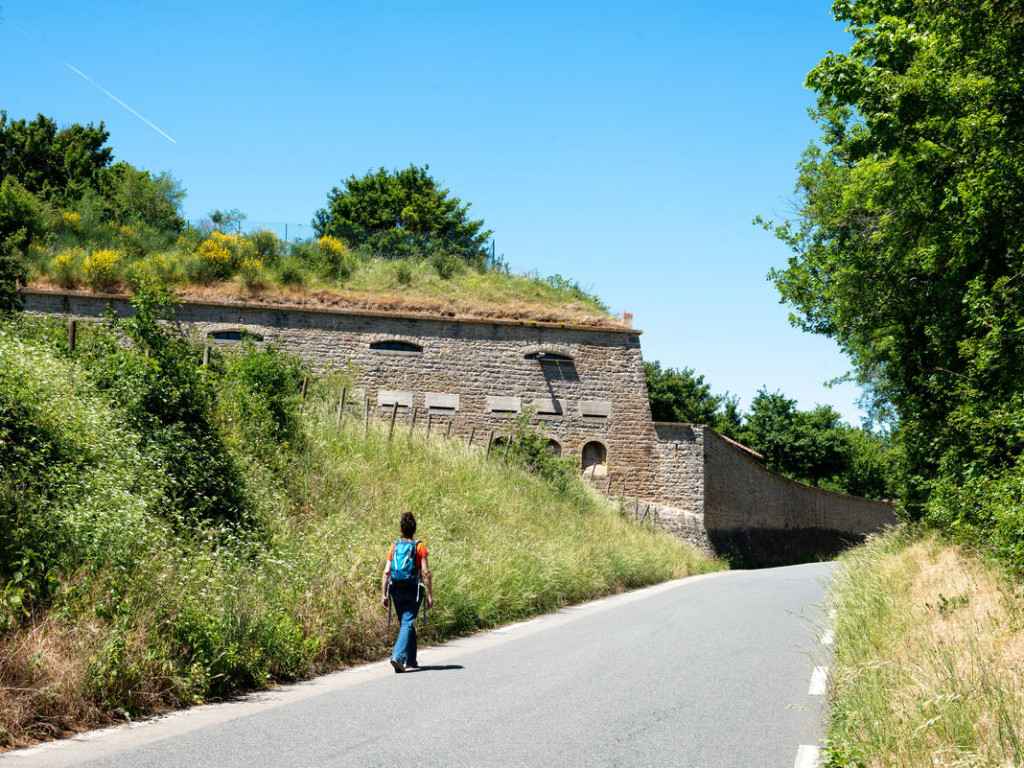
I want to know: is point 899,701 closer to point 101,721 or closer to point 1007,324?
point 101,721

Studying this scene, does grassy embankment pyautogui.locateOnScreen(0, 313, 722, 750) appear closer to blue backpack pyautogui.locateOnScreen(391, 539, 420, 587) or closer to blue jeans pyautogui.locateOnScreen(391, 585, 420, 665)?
blue jeans pyautogui.locateOnScreen(391, 585, 420, 665)

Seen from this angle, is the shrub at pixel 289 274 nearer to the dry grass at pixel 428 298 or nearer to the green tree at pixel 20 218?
the dry grass at pixel 428 298

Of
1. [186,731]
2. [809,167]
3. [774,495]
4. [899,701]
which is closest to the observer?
[899,701]

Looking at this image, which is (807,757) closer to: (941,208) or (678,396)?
(941,208)

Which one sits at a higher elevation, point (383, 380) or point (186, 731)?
point (383, 380)

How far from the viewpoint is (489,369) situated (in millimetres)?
31547

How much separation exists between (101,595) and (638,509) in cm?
2525

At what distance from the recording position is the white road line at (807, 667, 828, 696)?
7.65m

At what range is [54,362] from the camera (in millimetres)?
9984

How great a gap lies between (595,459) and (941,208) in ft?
67.5

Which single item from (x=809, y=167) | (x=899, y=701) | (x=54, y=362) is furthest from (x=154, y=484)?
(x=809, y=167)

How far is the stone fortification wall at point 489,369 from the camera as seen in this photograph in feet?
101

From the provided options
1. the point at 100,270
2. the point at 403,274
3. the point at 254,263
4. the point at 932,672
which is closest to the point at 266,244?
the point at 254,263

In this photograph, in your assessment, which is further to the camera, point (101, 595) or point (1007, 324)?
point (1007, 324)
